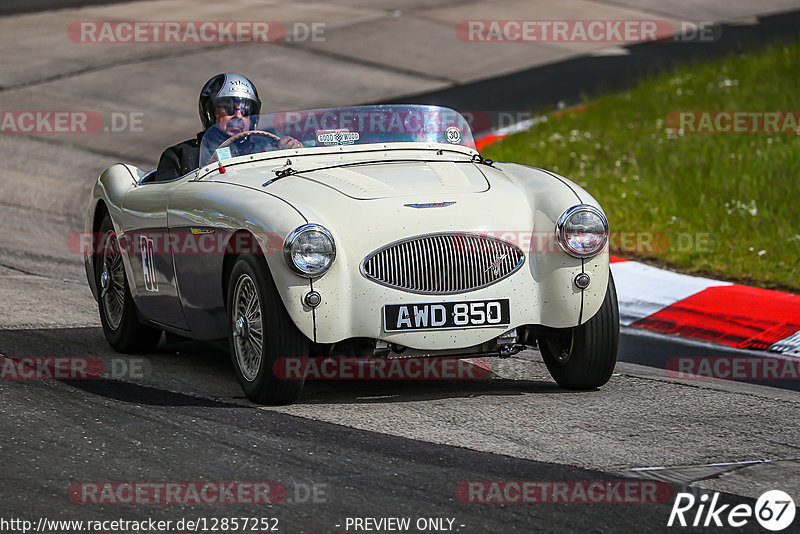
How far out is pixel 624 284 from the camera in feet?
30.2

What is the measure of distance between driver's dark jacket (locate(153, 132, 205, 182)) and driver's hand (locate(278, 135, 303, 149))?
19.9 inches

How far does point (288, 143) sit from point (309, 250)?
4.99 ft

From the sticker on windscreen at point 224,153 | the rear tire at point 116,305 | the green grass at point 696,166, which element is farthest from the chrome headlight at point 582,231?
the green grass at point 696,166

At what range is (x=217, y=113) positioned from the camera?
768 cm

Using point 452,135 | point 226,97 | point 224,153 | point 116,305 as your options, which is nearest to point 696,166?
point 452,135

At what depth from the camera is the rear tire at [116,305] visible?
763 cm

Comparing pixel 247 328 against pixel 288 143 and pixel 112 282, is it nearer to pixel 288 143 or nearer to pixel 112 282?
pixel 288 143

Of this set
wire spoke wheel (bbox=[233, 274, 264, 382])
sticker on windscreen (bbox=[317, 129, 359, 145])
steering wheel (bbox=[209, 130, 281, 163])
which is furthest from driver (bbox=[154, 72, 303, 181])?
→ wire spoke wheel (bbox=[233, 274, 264, 382])

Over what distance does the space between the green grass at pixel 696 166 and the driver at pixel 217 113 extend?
3518mm

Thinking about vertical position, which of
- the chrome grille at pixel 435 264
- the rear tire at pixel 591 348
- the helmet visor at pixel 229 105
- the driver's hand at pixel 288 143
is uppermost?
the helmet visor at pixel 229 105

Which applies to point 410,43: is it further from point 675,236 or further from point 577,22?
point 675,236

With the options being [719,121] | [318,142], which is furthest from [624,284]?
[719,121]

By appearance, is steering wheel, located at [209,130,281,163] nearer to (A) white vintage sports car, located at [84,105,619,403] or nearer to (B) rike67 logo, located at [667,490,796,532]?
(A) white vintage sports car, located at [84,105,619,403]

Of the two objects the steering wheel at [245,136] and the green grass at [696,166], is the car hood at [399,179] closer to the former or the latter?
the steering wheel at [245,136]
